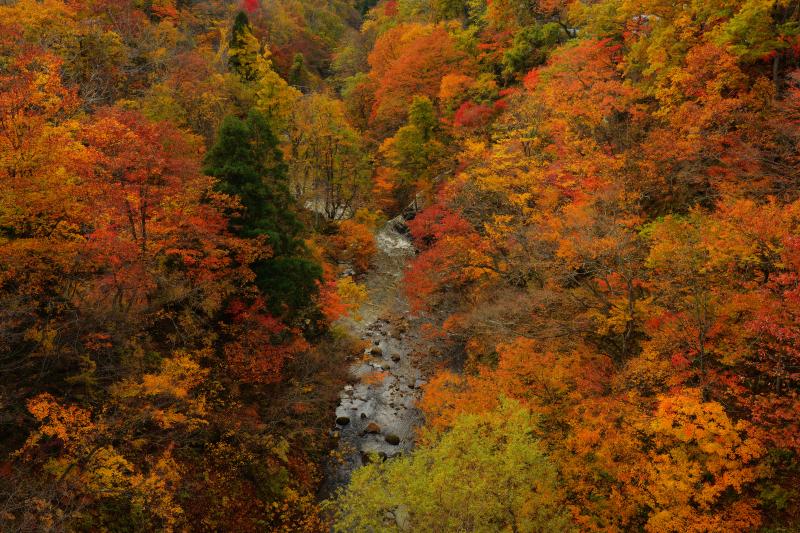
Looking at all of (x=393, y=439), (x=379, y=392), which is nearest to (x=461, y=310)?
(x=379, y=392)

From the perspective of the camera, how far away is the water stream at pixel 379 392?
2208 cm

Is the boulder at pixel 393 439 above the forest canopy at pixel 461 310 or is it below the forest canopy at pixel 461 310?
below

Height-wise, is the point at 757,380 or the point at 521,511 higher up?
the point at 757,380

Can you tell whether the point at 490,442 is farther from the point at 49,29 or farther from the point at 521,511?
the point at 49,29

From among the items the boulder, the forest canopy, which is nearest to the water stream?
the boulder

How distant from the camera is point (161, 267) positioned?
18484mm

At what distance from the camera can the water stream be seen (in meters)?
22.1

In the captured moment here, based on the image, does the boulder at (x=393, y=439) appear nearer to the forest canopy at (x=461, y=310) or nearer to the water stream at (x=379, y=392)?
the water stream at (x=379, y=392)

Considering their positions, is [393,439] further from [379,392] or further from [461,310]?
[461,310]

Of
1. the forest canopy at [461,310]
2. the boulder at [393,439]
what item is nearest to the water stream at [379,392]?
the boulder at [393,439]

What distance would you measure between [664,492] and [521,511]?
347cm

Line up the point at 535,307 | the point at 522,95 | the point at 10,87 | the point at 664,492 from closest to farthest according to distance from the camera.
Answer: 1. the point at 664,492
2. the point at 10,87
3. the point at 535,307
4. the point at 522,95

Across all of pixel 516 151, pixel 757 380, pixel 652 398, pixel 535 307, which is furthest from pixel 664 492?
pixel 516 151

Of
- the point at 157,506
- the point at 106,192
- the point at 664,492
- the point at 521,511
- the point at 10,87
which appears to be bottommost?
the point at 157,506
